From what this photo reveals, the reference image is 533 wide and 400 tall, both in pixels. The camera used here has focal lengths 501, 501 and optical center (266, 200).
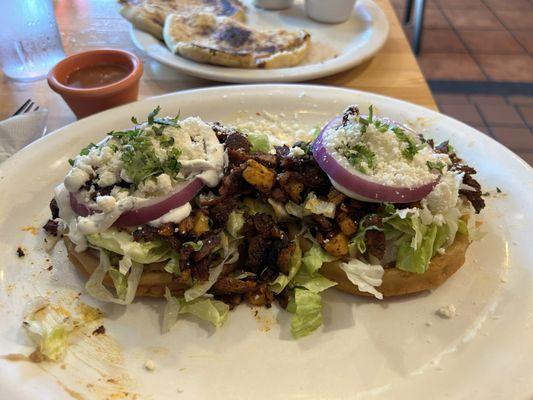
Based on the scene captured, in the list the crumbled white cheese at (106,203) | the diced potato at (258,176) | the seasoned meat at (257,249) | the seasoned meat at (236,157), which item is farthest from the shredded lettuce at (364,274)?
the crumbled white cheese at (106,203)

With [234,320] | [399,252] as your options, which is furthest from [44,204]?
[399,252]

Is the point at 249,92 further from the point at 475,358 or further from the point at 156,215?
the point at 475,358

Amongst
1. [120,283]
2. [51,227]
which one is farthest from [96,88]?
[120,283]

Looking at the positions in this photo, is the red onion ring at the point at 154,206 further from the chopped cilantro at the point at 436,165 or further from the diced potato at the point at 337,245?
the chopped cilantro at the point at 436,165

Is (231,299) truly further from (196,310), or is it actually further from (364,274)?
(364,274)

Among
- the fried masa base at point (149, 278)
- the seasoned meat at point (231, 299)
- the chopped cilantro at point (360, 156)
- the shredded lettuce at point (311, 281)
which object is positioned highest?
the chopped cilantro at point (360, 156)

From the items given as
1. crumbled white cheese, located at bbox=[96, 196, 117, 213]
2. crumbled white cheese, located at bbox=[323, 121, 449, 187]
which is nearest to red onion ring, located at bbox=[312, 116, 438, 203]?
crumbled white cheese, located at bbox=[323, 121, 449, 187]
